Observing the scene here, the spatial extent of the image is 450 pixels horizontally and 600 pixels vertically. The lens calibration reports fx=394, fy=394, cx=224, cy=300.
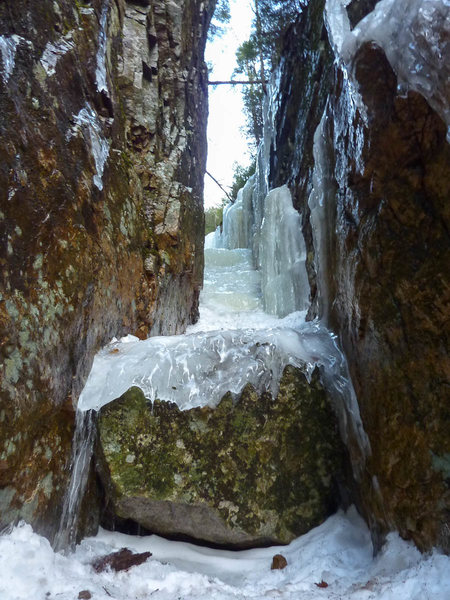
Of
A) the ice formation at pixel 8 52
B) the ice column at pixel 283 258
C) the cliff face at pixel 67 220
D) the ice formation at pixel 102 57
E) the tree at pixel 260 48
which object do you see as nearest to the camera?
the cliff face at pixel 67 220

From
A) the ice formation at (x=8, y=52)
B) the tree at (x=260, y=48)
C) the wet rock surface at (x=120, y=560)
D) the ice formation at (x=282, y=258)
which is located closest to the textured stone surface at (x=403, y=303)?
the wet rock surface at (x=120, y=560)

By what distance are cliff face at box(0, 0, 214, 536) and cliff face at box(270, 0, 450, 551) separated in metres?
1.77

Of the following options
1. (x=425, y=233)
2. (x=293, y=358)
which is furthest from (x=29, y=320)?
(x=425, y=233)

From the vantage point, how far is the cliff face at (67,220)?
6.53 feet

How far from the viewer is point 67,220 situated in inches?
101

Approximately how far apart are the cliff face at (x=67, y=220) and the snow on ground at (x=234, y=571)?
26 cm

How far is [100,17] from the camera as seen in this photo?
3.86 meters

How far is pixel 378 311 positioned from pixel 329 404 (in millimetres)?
979

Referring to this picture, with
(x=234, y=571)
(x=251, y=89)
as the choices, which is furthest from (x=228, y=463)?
(x=251, y=89)

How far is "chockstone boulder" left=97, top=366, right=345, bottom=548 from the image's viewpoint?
249cm

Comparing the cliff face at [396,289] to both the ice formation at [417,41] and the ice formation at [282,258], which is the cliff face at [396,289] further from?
the ice formation at [282,258]

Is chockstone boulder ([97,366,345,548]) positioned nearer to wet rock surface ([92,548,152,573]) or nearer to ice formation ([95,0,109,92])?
wet rock surface ([92,548,152,573])

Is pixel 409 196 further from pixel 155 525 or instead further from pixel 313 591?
pixel 155 525

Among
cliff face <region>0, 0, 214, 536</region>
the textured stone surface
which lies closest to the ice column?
cliff face <region>0, 0, 214, 536</region>
